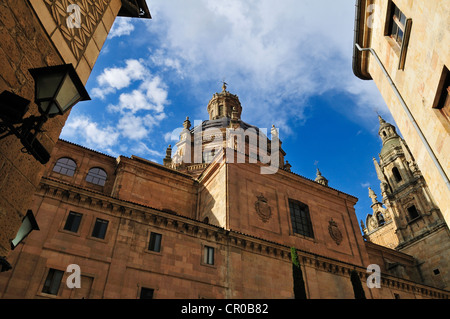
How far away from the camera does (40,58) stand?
4.27 metres

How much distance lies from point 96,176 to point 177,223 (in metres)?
8.30

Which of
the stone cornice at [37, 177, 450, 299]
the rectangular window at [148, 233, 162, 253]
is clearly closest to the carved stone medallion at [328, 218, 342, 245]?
the stone cornice at [37, 177, 450, 299]

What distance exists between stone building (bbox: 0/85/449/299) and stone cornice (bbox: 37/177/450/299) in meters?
0.05

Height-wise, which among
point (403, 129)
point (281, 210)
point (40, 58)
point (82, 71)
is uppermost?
point (281, 210)

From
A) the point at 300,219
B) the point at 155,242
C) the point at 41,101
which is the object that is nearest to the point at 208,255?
the point at 155,242

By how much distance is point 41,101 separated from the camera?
9.86 feet

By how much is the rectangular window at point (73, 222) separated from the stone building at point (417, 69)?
12.9 metres

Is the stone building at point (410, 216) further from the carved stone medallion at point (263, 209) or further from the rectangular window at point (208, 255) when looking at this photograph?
the rectangular window at point (208, 255)

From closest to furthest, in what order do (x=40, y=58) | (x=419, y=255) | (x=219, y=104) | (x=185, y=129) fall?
(x=40, y=58), (x=419, y=255), (x=185, y=129), (x=219, y=104)

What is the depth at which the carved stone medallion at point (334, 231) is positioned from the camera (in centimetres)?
2236
